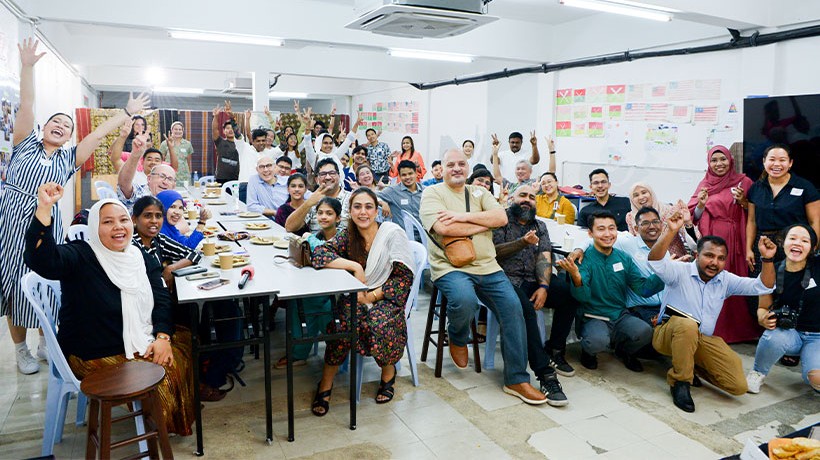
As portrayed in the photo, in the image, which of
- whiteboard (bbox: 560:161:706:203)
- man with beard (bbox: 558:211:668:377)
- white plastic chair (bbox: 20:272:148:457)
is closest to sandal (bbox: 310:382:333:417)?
white plastic chair (bbox: 20:272:148:457)

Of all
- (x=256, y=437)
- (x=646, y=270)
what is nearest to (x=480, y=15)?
(x=646, y=270)

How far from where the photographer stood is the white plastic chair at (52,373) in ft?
8.21

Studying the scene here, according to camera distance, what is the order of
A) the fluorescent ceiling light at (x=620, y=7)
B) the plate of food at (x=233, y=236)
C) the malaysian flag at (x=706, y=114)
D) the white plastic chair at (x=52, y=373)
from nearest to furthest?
the white plastic chair at (x=52, y=373) < the plate of food at (x=233, y=236) < the fluorescent ceiling light at (x=620, y=7) < the malaysian flag at (x=706, y=114)

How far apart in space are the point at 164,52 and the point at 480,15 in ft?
23.7

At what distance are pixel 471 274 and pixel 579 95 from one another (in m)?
5.00

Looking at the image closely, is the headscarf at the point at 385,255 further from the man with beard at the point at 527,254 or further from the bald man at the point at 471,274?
the man with beard at the point at 527,254

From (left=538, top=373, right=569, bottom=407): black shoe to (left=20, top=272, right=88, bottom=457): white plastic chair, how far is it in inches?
95.2

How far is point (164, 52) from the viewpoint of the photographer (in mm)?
9812

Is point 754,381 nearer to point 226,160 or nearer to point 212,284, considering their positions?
point 212,284

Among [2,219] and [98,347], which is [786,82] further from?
[2,219]

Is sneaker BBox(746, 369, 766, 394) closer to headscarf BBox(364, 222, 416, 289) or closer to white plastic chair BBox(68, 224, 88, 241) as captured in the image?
headscarf BBox(364, 222, 416, 289)

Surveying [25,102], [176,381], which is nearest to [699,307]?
[176,381]

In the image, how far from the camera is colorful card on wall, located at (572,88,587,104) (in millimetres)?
7824

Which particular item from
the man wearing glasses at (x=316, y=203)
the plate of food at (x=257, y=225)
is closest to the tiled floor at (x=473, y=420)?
the man wearing glasses at (x=316, y=203)
